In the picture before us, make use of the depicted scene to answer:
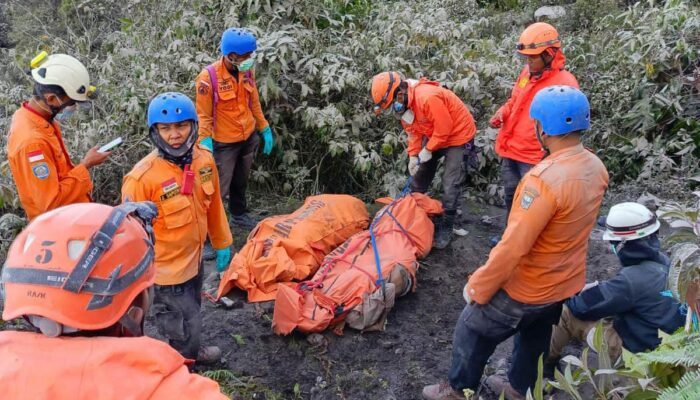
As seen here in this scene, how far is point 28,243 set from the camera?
1.27 metres

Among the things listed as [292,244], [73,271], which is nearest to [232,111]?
[292,244]

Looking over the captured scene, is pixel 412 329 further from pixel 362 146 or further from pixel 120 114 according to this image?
pixel 120 114

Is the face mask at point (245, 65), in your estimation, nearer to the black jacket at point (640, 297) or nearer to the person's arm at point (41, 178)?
the person's arm at point (41, 178)

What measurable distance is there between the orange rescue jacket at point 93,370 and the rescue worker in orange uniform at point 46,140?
7.56 feet

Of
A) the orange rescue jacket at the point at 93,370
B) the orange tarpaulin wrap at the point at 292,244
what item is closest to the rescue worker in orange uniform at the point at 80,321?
the orange rescue jacket at the point at 93,370

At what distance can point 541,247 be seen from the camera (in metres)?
2.64

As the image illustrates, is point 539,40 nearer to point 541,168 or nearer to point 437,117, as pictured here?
point 437,117

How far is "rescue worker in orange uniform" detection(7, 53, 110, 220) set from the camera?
3217mm

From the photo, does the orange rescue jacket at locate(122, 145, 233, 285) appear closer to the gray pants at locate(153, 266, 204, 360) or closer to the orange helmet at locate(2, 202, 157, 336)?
the gray pants at locate(153, 266, 204, 360)

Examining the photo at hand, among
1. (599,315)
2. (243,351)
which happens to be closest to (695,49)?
(599,315)

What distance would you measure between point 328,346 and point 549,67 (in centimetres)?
267

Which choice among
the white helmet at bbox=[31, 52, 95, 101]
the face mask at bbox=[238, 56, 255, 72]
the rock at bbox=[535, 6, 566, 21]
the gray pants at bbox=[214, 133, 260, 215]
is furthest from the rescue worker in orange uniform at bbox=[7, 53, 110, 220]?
the rock at bbox=[535, 6, 566, 21]

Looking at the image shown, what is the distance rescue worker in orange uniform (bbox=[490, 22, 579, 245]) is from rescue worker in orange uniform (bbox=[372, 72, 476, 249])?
375 millimetres

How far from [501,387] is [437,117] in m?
2.26
